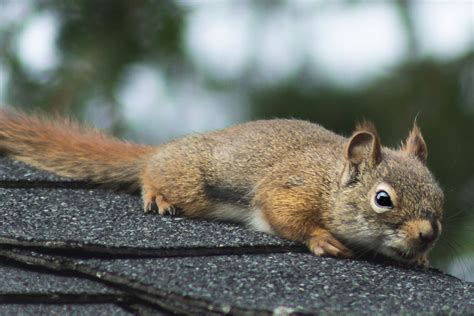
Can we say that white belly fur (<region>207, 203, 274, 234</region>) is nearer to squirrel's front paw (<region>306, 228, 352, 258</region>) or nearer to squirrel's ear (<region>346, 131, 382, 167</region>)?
squirrel's front paw (<region>306, 228, 352, 258</region>)

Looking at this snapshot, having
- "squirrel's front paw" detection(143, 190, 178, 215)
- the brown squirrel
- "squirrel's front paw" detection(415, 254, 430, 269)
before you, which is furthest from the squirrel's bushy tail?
"squirrel's front paw" detection(415, 254, 430, 269)

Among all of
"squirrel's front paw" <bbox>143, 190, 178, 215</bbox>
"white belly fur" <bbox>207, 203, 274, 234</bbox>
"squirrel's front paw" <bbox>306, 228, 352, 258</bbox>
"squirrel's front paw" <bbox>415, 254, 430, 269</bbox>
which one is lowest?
"squirrel's front paw" <bbox>415, 254, 430, 269</bbox>

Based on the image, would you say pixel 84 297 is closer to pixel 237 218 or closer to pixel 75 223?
pixel 75 223

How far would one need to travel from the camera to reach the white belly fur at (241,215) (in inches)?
139

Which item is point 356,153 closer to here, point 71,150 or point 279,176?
point 279,176

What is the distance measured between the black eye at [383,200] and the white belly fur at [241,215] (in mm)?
353

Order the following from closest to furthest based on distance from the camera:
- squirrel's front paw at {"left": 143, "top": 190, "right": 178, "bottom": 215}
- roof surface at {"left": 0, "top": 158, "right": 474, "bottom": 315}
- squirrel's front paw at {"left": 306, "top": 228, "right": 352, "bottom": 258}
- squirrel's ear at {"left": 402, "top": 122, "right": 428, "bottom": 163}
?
roof surface at {"left": 0, "top": 158, "right": 474, "bottom": 315} < squirrel's front paw at {"left": 306, "top": 228, "right": 352, "bottom": 258} < squirrel's front paw at {"left": 143, "top": 190, "right": 178, "bottom": 215} < squirrel's ear at {"left": 402, "top": 122, "right": 428, "bottom": 163}

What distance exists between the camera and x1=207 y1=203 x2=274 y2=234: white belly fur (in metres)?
3.54

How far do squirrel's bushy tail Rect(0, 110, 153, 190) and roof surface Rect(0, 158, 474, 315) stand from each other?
0.63 m

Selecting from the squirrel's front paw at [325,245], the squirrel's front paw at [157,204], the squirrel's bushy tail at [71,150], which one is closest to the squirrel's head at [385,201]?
the squirrel's front paw at [325,245]

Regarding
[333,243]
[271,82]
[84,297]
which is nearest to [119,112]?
[271,82]

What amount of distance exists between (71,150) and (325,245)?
1246 millimetres

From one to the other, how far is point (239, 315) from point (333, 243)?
103cm

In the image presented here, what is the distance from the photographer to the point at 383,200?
11.2 feet
